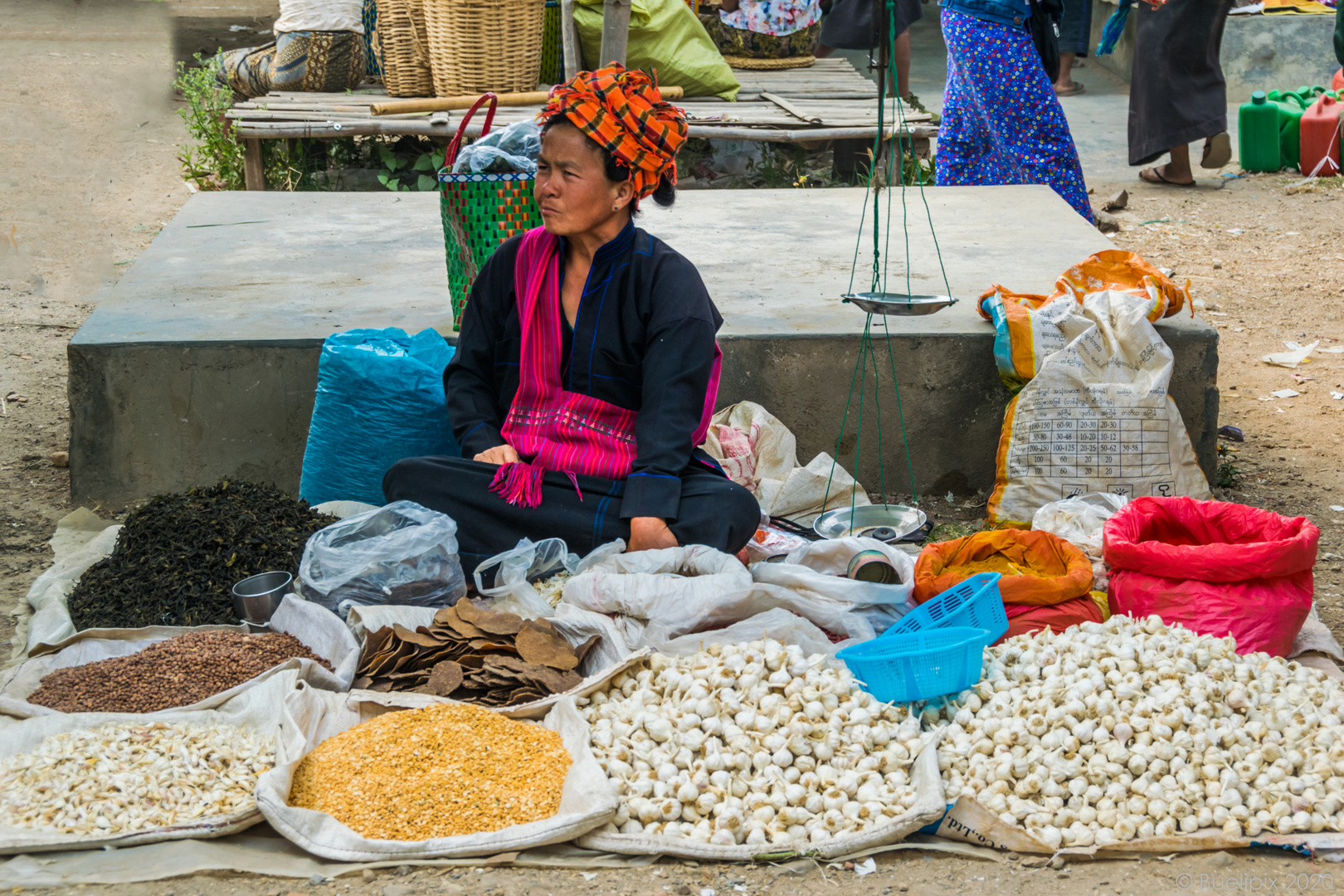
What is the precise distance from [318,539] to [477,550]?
0.41m

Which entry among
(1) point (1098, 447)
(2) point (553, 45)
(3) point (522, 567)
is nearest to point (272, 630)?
(3) point (522, 567)

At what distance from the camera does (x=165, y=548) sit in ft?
9.30

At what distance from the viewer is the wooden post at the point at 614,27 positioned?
4.64 metres

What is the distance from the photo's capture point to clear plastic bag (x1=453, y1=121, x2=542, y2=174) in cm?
342

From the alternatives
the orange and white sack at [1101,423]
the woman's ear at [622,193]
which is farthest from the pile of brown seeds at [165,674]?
the orange and white sack at [1101,423]

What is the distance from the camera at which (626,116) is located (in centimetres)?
279

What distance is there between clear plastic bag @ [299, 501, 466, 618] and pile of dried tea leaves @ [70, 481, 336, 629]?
0.39ft

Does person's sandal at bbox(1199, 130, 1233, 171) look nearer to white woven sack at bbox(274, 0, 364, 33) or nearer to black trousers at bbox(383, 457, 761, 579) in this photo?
white woven sack at bbox(274, 0, 364, 33)

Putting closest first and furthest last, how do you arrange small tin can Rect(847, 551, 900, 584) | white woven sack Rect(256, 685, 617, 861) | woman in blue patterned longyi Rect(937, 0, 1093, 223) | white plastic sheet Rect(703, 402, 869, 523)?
white woven sack Rect(256, 685, 617, 861)
small tin can Rect(847, 551, 900, 584)
white plastic sheet Rect(703, 402, 869, 523)
woman in blue patterned longyi Rect(937, 0, 1093, 223)

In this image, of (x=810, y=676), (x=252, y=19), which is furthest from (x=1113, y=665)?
(x=252, y=19)

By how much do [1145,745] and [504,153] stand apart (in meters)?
2.25

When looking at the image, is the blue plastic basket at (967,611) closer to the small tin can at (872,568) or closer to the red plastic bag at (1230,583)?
the small tin can at (872,568)

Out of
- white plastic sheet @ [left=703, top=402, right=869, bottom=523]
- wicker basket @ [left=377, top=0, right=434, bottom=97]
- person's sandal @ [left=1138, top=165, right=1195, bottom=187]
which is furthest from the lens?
person's sandal @ [left=1138, top=165, right=1195, bottom=187]

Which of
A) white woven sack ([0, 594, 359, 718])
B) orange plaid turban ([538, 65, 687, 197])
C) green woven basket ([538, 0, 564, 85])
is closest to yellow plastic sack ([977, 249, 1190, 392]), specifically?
orange plaid turban ([538, 65, 687, 197])
